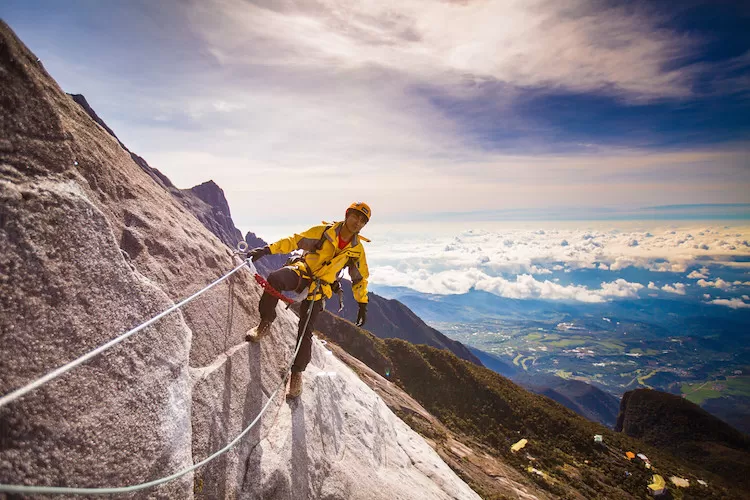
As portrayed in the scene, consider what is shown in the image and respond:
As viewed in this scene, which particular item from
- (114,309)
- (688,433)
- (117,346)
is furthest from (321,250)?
(688,433)

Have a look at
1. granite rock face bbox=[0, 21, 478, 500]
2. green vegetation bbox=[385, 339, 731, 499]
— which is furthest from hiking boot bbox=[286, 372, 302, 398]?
green vegetation bbox=[385, 339, 731, 499]

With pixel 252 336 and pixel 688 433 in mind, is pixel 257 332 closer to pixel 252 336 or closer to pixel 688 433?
pixel 252 336

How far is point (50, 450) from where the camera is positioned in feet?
12.2

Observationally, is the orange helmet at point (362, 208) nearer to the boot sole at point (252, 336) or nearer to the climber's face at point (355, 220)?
the climber's face at point (355, 220)

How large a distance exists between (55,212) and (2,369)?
2.14 metres

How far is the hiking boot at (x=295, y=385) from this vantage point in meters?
9.05

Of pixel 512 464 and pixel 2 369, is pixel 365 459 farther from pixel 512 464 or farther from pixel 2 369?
pixel 512 464

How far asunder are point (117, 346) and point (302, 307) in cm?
477

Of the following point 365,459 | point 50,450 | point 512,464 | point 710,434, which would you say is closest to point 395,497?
point 365,459

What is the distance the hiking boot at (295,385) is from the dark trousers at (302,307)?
182mm

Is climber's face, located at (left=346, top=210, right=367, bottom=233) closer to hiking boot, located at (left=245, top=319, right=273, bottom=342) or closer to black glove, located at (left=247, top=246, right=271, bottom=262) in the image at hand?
black glove, located at (left=247, top=246, right=271, bottom=262)

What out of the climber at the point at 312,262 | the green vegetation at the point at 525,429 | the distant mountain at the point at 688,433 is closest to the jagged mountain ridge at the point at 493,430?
the green vegetation at the point at 525,429

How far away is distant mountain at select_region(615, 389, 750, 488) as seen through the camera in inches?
3068

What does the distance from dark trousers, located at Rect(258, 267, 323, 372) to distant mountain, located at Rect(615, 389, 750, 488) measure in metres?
113
